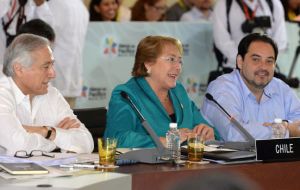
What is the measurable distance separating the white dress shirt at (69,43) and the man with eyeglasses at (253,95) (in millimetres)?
2035

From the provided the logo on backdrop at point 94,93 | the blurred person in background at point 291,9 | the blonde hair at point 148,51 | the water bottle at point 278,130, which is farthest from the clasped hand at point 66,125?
the blurred person in background at point 291,9

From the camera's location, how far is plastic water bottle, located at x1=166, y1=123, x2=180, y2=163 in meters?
4.14

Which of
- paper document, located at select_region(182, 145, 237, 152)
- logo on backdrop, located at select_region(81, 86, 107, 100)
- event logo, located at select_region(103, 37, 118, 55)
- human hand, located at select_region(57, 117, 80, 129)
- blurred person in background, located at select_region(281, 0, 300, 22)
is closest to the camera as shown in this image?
paper document, located at select_region(182, 145, 237, 152)

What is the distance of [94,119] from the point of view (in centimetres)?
520

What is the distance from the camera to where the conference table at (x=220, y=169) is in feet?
12.1

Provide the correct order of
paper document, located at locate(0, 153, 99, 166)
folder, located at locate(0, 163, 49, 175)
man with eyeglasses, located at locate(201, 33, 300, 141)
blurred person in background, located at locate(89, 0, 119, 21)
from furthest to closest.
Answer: blurred person in background, located at locate(89, 0, 119, 21), man with eyeglasses, located at locate(201, 33, 300, 141), paper document, located at locate(0, 153, 99, 166), folder, located at locate(0, 163, 49, 175)

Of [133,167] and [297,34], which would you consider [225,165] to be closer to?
[133,167]

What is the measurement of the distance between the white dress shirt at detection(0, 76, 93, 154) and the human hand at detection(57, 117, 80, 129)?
34 mm

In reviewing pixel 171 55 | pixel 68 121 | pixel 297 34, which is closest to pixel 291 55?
pixel 297 34

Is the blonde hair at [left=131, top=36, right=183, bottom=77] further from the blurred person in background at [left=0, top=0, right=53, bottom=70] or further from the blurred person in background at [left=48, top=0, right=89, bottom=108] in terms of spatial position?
the blurred person in background at [left=48, top=0, right=89, bottom=108]

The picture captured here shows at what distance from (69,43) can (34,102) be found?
8.86 feet

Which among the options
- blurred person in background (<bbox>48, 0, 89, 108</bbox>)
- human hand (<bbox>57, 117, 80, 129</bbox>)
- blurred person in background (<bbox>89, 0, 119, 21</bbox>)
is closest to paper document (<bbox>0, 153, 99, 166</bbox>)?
human hand (<bbox>57, 117, 80, 129</bbox>)

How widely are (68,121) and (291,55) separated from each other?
518 centimetres

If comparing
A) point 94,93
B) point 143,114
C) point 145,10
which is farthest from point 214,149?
point 145,10
